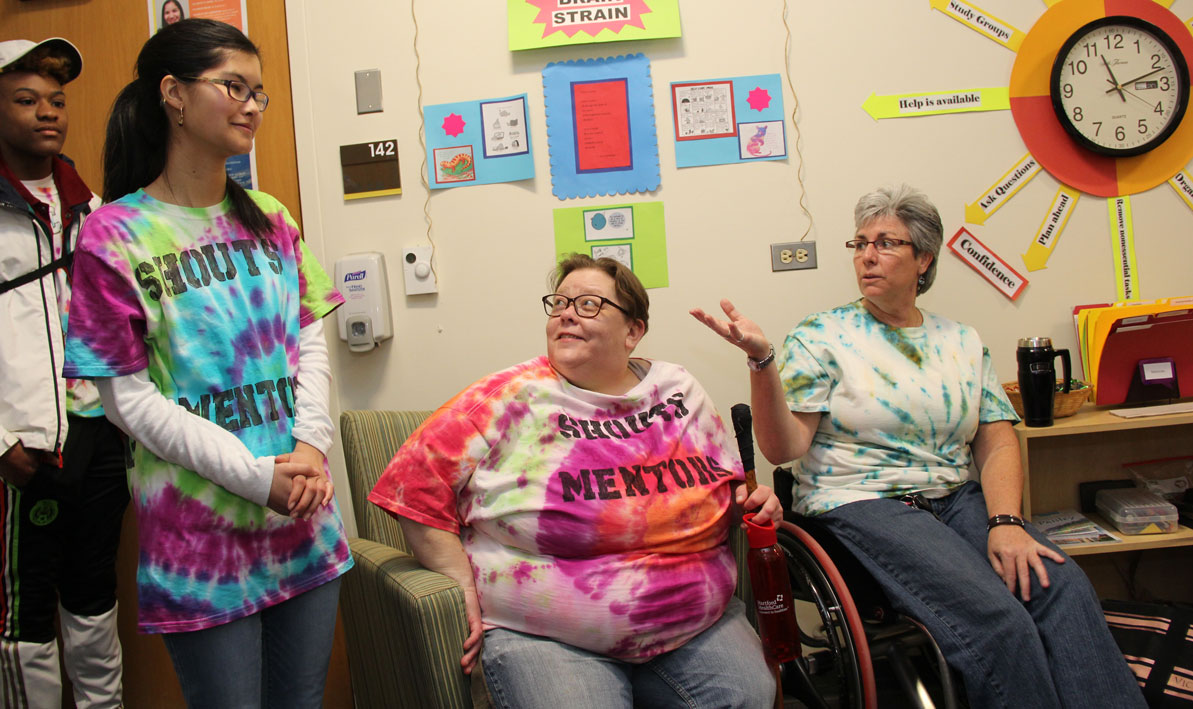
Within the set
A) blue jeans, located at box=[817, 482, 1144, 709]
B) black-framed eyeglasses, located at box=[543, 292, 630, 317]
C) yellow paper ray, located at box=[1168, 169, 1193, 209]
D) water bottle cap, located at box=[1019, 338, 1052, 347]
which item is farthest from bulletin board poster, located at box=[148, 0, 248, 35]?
yellow paper ray, located at box=[1168, 169, 1193, 209]

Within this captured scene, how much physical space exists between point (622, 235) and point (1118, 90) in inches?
56.8

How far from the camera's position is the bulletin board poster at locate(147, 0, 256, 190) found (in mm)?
2131

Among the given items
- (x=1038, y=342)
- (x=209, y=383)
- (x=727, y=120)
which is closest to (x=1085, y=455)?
(x=1038, y=342)

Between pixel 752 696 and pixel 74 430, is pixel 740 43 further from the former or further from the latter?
pixel 74 430

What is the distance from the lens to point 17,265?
1643 mm

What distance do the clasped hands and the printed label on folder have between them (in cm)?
180

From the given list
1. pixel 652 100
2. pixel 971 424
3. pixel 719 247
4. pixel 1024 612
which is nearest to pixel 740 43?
pixel 652 100

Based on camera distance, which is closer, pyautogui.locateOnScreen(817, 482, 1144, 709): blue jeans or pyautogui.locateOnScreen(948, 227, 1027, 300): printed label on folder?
pyautogui.locateOnScreen(817, 482, 1144, 709): blue jeans

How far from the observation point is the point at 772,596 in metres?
1.45

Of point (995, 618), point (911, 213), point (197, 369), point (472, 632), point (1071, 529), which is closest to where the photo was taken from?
point (197, 369)

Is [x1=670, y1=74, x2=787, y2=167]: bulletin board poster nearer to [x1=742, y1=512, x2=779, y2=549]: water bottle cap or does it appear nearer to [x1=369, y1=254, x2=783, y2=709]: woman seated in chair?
[x1=369, y1=254, x2=783, y2=709]: woman seated in chair

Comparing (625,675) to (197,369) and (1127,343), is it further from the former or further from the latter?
(1127,343)

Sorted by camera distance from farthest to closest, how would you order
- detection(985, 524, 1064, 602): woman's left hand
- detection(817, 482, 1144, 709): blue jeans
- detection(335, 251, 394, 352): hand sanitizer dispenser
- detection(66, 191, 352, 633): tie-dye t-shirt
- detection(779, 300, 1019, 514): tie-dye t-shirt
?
1. detection(335, 251, 394, 352): hand sanitizer dispenser
2. detection(779, 300, 1019, 514): tie-dye t-shirt
3. detection(985, 524, 1064, 602): woman's left hand
4. detection(817, 482, 1144, 709): blue jeans
5. detection(66, 191, 352, 633): tie-dye t-shirt

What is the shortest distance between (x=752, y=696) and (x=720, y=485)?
388mm
